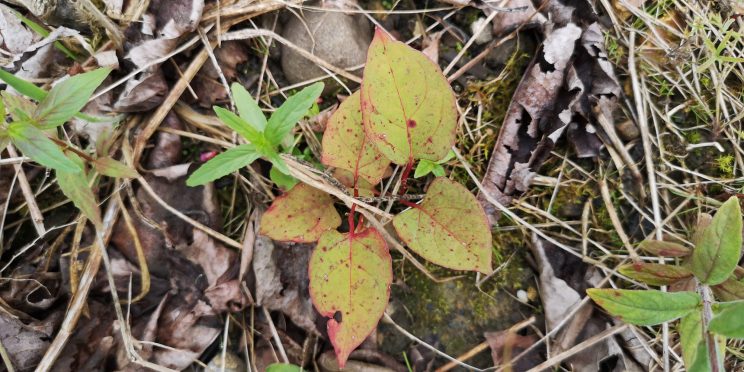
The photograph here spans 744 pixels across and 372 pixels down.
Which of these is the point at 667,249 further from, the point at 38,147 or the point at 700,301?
the point at 38,147

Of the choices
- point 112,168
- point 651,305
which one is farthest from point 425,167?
point 112,168

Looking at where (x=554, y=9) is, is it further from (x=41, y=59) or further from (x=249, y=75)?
(x=41, y=59)

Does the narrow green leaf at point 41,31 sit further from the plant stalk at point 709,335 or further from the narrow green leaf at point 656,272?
the plant stalk at point 709,335

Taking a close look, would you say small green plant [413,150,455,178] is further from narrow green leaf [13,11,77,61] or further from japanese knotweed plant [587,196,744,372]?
narrow green leaf [13,11,77,61]

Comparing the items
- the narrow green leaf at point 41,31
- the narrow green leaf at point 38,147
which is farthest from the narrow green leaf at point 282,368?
the narrow green leaf at point 41,31

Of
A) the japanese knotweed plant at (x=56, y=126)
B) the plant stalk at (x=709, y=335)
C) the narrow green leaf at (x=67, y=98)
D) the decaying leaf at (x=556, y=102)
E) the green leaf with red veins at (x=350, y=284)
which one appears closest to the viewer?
the plant stalk at (x=709, y=335)

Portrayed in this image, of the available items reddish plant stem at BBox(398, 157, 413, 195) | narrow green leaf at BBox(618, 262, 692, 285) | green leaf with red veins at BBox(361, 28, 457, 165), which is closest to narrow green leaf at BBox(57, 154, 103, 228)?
green leaf with red veins at BBox(361, 28, 457, 165)
